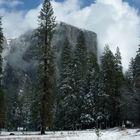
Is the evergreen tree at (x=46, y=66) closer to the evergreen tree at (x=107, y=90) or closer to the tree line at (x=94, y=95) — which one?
the tree line at (x=94, y=95)

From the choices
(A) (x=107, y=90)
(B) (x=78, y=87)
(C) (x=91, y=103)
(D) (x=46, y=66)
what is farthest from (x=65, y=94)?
(D) (x=46, y=66)

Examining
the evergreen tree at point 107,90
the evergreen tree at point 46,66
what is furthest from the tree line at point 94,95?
the evergreen tree at point 46,66

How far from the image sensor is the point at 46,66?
5003 cm

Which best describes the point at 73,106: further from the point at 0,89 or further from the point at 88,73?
the point at 0,89

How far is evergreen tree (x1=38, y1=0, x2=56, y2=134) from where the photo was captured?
163 feet

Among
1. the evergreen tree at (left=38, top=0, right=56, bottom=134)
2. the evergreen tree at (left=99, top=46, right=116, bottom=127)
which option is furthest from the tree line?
the evergreen tree at (left=38, top=0, right=56, bottom=134)

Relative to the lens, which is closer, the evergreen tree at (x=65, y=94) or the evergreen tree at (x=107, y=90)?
the evergreen tree at (x=107, y=90)

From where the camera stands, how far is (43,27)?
51.4 metres

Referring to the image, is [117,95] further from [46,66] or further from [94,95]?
[46,66]

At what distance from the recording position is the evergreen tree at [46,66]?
4978 centimetres

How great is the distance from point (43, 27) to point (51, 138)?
1801cm

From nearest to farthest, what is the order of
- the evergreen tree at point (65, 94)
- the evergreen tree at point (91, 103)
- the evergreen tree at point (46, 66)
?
the evergreen tree at point (46, 66)
the evergreen tree at point (65, 94)
the evergreen tree at point (91, 103)

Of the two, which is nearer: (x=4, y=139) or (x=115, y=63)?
(x=4, y=139)

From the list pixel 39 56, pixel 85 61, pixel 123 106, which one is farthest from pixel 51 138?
pixel 85 61
